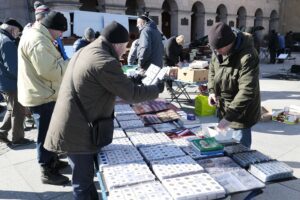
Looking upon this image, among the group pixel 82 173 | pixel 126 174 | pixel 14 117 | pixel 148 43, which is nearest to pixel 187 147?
pixel 126 174

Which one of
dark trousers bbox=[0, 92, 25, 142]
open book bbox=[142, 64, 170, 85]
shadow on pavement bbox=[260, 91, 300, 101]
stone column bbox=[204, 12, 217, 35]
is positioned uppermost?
stone column bbox=[204, 12, 217, 35]

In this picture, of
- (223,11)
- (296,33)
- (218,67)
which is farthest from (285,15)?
(218,67)

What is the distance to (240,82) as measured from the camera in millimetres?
2908

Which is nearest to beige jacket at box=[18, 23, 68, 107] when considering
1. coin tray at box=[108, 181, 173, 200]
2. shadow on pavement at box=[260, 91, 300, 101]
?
coin tray at box=[108, 181, 173, 200]

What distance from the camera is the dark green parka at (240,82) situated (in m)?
2.82

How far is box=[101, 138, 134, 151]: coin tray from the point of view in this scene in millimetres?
2895

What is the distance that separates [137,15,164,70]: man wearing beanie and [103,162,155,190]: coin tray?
12.3 feet

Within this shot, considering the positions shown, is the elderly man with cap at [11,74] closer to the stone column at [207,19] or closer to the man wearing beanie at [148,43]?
the man wearing beanie at [148,43]

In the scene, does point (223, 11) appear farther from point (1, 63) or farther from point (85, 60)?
point (85, 60)

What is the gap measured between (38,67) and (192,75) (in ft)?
13.5

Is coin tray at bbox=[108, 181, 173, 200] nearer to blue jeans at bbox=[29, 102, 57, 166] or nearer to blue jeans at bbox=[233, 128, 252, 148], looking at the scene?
blue jeans at bbox=[233, 128, 252, 148]

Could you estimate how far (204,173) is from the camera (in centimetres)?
230

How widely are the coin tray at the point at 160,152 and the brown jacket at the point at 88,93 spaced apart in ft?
1.57

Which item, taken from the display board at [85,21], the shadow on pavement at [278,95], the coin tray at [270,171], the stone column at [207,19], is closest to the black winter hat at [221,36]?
the coin tray at [270,171]
